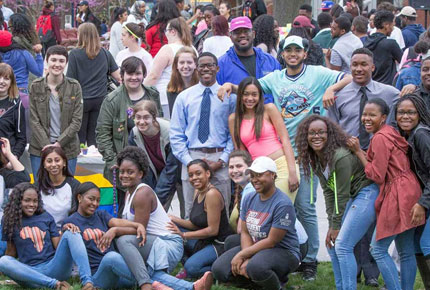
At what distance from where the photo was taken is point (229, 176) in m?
7.43

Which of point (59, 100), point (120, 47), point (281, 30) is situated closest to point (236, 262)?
point (59, 100)

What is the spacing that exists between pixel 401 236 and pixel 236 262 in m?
1.33

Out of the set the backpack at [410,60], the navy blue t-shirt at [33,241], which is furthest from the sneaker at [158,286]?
the backpack at [410,60]

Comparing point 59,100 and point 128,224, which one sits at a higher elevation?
point 59,100

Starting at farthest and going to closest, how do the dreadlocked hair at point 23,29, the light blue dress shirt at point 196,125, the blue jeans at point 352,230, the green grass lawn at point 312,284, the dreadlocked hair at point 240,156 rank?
the dreadlocked hair at point 23,29, the light blue dress shirt at point 196,125, the dreadlocked hair at point 240,156, the green grass lawn at point 312,284, the blue jeans at point 352,230

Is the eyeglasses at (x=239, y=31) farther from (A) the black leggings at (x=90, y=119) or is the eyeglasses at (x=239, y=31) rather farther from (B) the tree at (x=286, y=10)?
(B) the tree at (x=286, y=10)

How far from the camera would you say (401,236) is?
6.10 metres

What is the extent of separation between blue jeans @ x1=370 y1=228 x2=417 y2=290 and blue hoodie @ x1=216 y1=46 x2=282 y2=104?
2.31 metres

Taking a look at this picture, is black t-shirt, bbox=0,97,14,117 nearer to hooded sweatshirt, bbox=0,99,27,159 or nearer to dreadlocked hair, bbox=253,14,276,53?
hooded sweatshirt, bbox=0,99,27,159

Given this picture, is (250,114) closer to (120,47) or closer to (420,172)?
(420,172)

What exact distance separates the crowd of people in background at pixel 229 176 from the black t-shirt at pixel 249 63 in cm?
2

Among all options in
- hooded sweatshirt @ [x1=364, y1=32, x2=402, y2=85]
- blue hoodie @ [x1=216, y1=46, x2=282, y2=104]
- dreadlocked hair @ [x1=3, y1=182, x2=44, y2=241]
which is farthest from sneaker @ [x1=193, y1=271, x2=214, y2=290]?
hooded sweatshirt @ [x1=364, y1=32, x2=402, y2=85]

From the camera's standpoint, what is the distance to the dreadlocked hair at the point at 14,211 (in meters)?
6.90

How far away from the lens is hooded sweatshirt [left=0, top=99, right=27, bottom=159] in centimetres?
809
